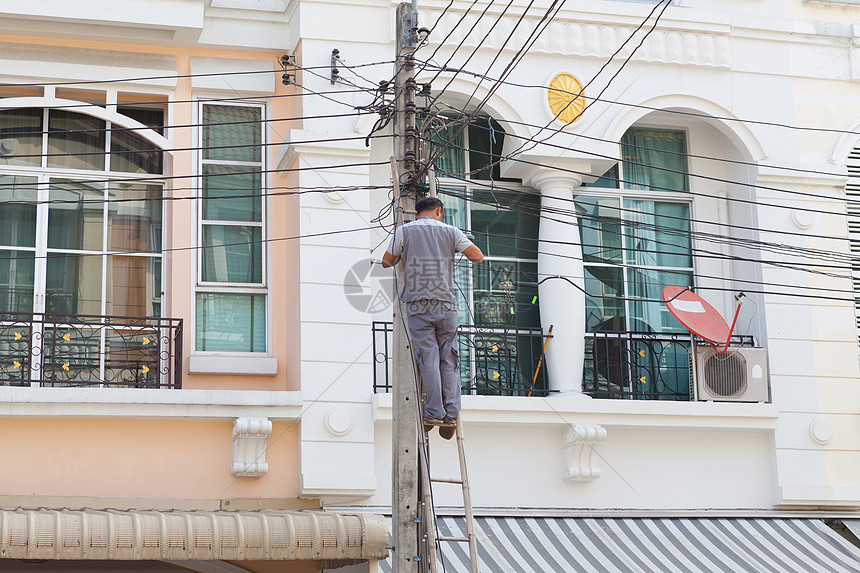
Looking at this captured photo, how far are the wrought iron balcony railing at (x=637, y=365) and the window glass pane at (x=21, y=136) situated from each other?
580 centimetres

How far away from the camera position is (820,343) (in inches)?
503

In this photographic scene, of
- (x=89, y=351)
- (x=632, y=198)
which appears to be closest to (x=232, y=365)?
(x=89, y=351)

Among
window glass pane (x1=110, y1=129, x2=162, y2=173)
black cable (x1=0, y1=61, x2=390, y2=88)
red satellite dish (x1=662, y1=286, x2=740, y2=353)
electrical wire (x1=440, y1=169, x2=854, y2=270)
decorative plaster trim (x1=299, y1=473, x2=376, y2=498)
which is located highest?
black cable (x1=0, y1=61, x2=390, y2=88)


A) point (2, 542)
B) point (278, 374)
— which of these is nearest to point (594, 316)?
point (278, 374)

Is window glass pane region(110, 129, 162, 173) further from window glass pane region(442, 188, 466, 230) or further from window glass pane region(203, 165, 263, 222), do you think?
window glass pane region(442, 188, 466, 230)

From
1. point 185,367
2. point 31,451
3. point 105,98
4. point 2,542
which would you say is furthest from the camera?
point 105,98

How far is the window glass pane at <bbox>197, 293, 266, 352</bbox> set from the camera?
1215 centimetres

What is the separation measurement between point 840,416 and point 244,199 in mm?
6308

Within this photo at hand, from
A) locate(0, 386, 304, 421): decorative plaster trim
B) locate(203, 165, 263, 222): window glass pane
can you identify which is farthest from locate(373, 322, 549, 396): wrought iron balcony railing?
locate(203, 165, 263, 222): window glass pane

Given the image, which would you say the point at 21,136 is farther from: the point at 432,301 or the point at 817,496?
the point at 817,496

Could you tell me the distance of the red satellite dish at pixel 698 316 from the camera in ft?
40.2

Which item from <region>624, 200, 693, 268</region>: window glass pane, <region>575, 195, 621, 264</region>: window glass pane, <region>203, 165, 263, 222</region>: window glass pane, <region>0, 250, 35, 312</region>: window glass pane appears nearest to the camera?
<region>0, 250, 35, 312</region>: window glass pane

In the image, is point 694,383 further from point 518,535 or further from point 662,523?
point 518,535

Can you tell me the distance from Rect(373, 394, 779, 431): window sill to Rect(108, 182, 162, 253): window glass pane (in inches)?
116
